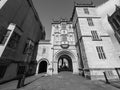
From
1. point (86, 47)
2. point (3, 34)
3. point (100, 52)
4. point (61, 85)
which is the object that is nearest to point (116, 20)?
point (100, 52)

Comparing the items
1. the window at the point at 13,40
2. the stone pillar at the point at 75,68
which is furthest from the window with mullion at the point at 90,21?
the window at the point at 13,40

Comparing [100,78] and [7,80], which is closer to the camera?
[7,80]

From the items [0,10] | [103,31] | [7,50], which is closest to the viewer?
[0,10]

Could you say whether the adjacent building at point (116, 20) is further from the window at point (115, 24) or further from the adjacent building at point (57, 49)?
the adjacent building at point (57, 49)

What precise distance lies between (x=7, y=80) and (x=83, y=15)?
67.7 ft

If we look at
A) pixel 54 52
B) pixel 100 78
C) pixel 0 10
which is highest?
pixel 0 10

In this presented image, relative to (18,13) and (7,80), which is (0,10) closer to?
(18,13)

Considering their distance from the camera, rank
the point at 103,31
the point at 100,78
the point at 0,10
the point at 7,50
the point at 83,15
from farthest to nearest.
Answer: the point at 83,15
the point at 103,31
the point at 100,78
the point at 7,50
the point at 0,10

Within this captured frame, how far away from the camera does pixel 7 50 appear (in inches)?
325

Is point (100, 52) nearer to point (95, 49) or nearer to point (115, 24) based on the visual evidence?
point (95, 49)

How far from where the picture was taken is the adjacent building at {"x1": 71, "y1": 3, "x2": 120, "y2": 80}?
32.5 feet

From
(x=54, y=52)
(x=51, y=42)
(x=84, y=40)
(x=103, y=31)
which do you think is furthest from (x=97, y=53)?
(x=51, y=42)

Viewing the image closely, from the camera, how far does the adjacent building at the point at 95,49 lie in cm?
991

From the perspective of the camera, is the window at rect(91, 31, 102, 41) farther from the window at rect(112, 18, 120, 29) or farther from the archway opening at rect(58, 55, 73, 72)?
the window at rect(112, 18, 120, 29)
